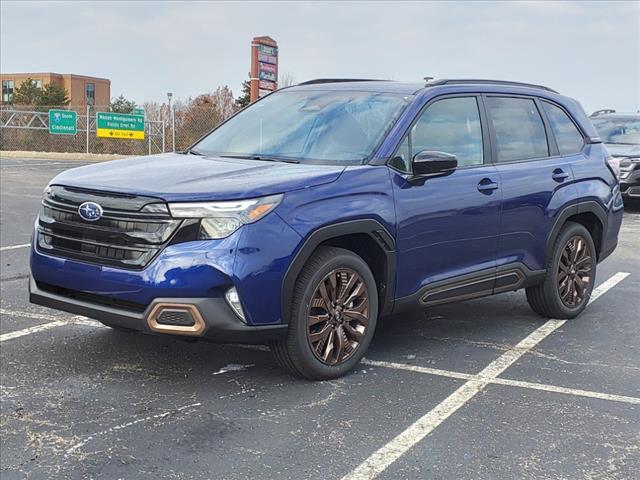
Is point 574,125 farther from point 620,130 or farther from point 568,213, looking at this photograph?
point 620,130

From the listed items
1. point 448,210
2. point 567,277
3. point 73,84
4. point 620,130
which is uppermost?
point 73,84

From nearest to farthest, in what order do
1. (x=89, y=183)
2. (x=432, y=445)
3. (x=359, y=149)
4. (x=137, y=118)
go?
(x=432, y=445) < (x=89, y=183) < (x=359, y=149) < (x=137, y=118)

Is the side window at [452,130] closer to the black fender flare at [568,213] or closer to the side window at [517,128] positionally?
the side window at [517,128]

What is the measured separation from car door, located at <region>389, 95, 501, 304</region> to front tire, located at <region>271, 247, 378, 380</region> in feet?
1.07

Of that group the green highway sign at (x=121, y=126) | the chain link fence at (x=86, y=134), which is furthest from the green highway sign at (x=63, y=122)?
the green highway sign at (x=121, y=126)

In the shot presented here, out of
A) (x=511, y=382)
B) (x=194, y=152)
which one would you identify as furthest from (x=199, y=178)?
(x=511, y=382)

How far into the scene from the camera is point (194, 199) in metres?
4.09

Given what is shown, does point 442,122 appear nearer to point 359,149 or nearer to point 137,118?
point 359,149

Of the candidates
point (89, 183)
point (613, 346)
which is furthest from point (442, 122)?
point (89, 183)

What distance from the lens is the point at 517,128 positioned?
598 centimetres

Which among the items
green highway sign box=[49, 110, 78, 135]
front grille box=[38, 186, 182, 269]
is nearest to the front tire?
front grille box=[38, 186, 182, 269]

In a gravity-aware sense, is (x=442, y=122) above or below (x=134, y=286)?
above

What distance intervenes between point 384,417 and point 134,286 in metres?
1.47

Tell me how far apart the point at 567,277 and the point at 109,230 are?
377cm
